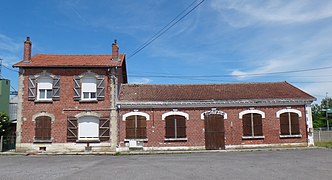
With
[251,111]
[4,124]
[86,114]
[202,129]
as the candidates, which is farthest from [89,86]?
[251,111]

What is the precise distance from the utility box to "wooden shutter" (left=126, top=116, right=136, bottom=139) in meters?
14.6

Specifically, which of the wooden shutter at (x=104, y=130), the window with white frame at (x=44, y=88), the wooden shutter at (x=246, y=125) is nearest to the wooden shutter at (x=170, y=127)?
the wooden shutter at (x=104, y=130)

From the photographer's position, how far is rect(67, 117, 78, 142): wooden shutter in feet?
64.5

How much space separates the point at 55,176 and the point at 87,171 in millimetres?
1279

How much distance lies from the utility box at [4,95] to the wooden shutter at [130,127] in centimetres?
1465

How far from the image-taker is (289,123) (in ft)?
67.5

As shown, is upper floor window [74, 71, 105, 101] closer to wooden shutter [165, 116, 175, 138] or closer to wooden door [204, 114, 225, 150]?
wooden shutter [165, 116, 175, 138]

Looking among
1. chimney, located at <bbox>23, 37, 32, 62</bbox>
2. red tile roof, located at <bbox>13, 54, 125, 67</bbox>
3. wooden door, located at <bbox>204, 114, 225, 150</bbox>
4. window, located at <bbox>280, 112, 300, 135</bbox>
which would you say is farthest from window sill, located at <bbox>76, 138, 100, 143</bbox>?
window, located at <bbox>280, 112, 300, 135</bbox>

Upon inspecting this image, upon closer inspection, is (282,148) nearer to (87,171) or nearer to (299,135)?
(299,135)

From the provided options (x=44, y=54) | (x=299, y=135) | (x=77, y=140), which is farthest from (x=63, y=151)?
(x=299, y=135)

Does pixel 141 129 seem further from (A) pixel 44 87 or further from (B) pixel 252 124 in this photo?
(B) pixel 252 124

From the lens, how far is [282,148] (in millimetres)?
Result: 19641

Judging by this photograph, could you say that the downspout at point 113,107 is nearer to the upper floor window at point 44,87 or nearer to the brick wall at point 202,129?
A: the brick wall at point 202,129

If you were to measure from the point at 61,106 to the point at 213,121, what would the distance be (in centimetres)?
1033
